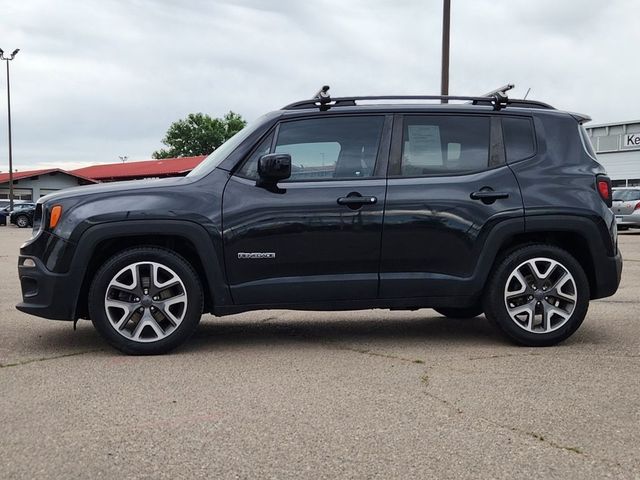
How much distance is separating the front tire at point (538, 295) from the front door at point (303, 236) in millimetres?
931

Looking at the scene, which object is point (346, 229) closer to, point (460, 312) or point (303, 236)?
point (303, 236)

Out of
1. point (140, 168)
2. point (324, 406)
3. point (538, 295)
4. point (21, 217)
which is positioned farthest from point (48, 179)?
point (324, 406)

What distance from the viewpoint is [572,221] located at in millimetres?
5270

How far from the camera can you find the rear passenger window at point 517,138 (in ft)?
17.9

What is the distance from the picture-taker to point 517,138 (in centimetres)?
550

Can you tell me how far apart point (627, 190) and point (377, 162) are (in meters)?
19.2

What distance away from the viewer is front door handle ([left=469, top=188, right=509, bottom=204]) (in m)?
5.21

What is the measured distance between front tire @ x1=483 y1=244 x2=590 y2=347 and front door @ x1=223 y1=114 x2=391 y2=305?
3.06 ft

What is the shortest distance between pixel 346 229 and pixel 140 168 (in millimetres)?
60580

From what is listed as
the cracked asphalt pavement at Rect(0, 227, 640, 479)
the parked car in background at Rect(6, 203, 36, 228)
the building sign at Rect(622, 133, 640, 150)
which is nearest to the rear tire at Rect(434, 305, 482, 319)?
the cracked asphalt pavement at Rect(0, 227, 640, 479)

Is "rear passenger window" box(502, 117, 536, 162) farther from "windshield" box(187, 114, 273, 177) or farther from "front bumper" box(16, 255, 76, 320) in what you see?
"front bumper" box(16, 255, 76, 320)

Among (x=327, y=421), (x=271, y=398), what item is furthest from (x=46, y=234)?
(x=327, y=421)

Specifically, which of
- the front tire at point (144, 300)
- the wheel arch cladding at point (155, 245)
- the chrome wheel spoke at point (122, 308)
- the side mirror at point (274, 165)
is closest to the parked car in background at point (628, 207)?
the side mirror at point (274, 165)

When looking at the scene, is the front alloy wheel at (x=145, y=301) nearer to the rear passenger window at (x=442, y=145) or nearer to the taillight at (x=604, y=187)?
the rear passenger window at (x=442, y=145)
